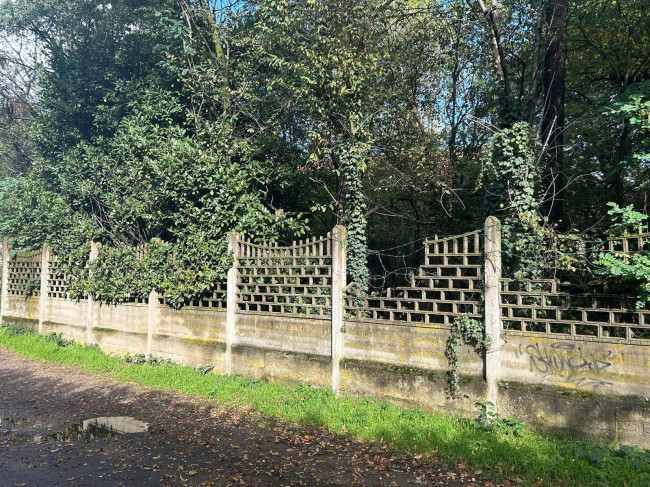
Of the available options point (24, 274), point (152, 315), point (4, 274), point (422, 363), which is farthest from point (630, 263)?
point (4, 274)

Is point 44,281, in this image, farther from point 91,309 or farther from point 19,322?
point 91,309

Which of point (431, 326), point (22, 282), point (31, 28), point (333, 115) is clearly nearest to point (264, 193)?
point (333, 115)

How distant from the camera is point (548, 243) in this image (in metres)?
6.40

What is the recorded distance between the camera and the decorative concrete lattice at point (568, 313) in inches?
212

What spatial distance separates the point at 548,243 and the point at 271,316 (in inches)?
191

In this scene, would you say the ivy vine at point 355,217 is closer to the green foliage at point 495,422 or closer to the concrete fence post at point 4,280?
the green foliage at point 495,422

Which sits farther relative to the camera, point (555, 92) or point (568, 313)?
point (555, 92)

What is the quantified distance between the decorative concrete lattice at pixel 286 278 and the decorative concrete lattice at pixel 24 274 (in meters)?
9.12

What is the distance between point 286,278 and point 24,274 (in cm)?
1145

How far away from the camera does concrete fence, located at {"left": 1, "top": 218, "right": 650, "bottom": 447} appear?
545 cm

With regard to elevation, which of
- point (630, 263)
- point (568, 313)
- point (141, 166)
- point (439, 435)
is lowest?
point (439, 435)

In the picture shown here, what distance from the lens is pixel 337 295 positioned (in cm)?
795

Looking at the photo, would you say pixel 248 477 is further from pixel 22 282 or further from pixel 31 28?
pixel 31 28

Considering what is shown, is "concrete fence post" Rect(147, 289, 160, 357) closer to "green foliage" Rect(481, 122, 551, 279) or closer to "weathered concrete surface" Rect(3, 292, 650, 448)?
"weathered concrete surface" Rect(3, 292, 650, 448)
